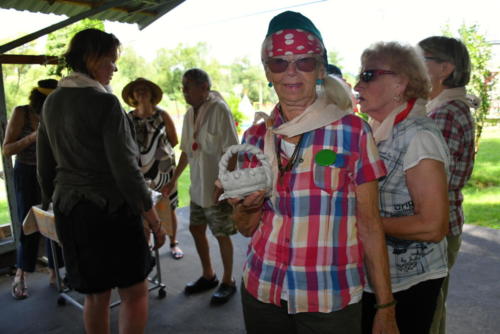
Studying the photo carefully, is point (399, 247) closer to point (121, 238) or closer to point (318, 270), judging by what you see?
point (318, 270)

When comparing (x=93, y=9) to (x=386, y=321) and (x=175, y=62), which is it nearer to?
(x=386, y=321)

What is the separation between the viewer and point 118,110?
1970 mm

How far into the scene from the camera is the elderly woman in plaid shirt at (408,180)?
56.0 inches

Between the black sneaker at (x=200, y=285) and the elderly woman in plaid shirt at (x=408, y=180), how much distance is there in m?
2.27

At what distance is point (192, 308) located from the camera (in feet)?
11.2

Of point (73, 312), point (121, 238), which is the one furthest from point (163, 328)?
point (121, 238)

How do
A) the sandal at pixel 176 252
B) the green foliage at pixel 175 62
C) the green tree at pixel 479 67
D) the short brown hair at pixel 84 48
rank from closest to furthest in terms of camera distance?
the short brown hair at pixel 84 48 → the sandal at pixel 176 252 → the green tree at pixel 479 67 → the green foliage at pixel 175 62

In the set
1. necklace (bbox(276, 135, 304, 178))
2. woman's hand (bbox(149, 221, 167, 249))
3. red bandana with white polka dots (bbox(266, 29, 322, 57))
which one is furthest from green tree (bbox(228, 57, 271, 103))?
necklace (bbox(276, 135, 304, 178))

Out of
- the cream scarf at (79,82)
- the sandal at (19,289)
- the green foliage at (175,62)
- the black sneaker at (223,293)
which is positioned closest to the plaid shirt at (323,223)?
the cream scarf at (79,82)

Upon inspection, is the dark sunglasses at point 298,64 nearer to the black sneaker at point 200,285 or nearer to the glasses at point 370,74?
the glasses at point 370,74

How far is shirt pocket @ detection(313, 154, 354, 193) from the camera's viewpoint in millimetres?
1337

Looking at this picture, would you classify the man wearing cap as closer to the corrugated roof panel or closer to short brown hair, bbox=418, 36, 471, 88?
the corrugated roof panel

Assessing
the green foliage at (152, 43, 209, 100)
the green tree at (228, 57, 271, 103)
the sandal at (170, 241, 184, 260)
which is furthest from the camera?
the green tree at (228, 57, 271, 103)

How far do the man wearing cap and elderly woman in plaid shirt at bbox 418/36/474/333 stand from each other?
1.73 meters
